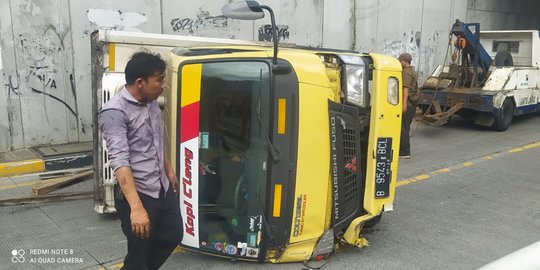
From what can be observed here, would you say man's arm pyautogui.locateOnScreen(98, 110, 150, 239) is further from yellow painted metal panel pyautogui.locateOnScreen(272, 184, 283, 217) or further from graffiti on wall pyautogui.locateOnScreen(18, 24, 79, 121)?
graffiti on wall pyautogui.locateOnScreen(18, 24, 79, 121)

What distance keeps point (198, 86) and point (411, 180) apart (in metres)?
3.90

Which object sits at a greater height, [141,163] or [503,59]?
[503,59]

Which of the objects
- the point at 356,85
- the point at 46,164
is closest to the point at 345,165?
the point at 356,85

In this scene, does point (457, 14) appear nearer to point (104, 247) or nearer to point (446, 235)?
point (446, 235)

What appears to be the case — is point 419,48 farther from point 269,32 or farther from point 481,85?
point 269,32

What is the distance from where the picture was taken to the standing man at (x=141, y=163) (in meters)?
2.49

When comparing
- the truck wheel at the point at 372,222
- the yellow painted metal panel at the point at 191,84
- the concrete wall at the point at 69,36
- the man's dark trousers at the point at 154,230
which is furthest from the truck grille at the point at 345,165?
the concrete wall at the point at 69,36

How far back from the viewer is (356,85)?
3.53 meters

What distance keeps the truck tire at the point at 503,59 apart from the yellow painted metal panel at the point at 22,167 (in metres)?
9.50

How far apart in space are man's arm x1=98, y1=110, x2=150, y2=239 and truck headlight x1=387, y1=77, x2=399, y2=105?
2.15 m

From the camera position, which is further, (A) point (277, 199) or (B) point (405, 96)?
(B) point (405, 96)

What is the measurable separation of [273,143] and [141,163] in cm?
93

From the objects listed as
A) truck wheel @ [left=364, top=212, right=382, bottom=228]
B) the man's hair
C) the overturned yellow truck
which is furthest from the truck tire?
the man's hair

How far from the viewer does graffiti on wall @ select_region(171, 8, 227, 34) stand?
27.6ft
